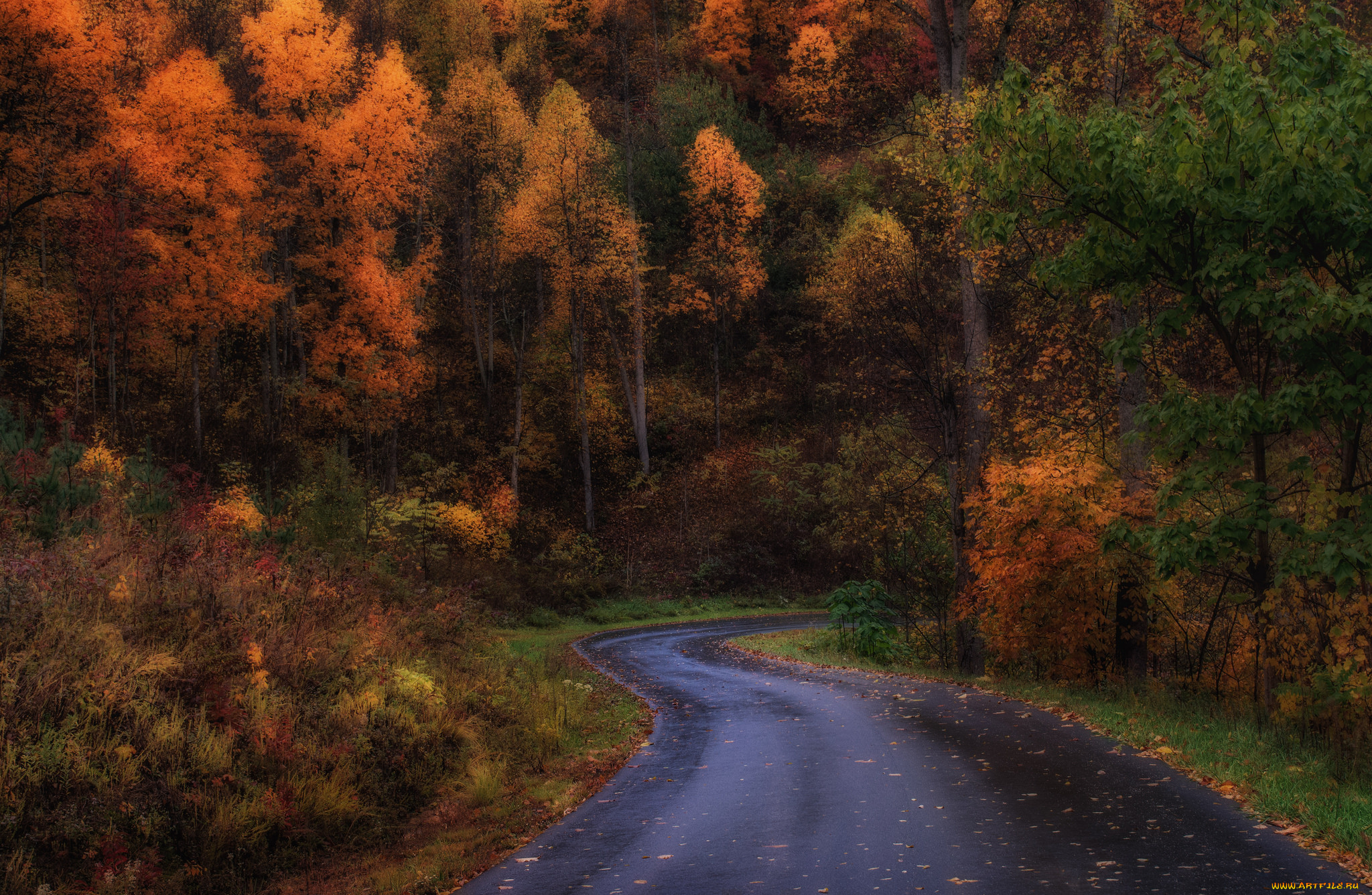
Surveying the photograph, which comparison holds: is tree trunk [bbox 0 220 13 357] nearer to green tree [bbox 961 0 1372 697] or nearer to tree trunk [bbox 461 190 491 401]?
tree trunk [bbox 461 190 491 401]

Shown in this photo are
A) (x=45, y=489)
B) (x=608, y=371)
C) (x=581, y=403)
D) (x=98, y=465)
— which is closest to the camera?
(x=45, y=489)

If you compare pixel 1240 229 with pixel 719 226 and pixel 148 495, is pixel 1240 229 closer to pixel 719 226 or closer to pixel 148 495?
pixel 148 495

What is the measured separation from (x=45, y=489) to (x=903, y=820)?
31.0 feet

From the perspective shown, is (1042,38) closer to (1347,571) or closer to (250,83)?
(1347,571)

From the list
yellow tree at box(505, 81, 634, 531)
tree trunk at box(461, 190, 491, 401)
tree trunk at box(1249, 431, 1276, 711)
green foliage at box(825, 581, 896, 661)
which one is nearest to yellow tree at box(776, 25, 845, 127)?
yellow tree at box(505, 81, 634, 531)

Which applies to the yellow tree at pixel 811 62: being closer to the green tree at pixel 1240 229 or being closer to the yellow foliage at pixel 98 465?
the yellow foliage at pixel 98 465

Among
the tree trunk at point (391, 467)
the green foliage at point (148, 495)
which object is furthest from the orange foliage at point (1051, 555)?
the tree trunk at point (391, 467)

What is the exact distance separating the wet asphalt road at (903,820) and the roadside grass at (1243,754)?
26cm

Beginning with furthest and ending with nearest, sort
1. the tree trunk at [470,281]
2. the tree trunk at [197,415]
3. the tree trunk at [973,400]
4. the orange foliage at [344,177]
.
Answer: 1. the tree trunk at [470,281]
2. the orange foliage at [344,177]
3. the tree trunk at [197,415]
4. the tree trunk at [973,400]

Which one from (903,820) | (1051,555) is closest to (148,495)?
(903,820)

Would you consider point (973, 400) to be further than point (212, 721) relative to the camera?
Yes

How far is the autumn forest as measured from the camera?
7.79m

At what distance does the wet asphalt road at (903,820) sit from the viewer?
5.82 m

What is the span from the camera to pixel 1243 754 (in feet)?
27.8
